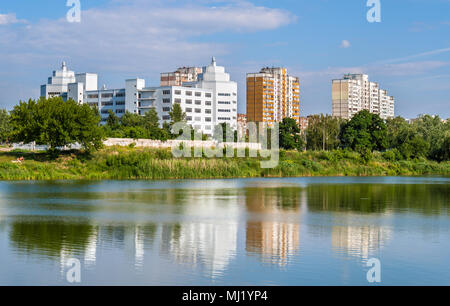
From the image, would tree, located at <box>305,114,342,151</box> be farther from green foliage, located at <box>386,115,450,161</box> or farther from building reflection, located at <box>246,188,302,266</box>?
building reflection, located at <box>246,188,302,266</box>

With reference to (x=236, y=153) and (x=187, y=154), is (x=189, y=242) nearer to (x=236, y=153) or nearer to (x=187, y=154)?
(x=187, y=154)

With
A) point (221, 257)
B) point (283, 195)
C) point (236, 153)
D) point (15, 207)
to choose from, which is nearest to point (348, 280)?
point (221, 257)

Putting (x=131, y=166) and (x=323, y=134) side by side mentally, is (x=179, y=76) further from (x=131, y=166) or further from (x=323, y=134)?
(x=131, y=166)

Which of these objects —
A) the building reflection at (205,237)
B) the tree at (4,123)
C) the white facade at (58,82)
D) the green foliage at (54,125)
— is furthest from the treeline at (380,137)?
the white facade at (58,82)

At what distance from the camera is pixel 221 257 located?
1458 cm

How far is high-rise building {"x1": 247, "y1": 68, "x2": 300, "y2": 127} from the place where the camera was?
165 meters

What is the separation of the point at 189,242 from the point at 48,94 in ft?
439

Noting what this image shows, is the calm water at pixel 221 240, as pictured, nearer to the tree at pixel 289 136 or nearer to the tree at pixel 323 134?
the tree at pixel 289 136

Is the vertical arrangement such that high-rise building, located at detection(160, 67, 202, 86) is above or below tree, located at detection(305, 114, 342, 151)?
above

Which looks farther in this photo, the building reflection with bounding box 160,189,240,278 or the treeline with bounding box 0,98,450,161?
the treeline with bounding box 0,98,450,161

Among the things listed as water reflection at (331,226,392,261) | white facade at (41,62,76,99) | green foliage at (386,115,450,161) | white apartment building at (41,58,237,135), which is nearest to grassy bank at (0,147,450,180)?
green foliage at (386,115,450,161)

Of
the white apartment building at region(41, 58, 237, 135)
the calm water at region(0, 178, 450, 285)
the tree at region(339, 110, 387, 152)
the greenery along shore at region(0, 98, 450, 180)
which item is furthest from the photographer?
the white apartment building at region(41, 58, 237, 135)

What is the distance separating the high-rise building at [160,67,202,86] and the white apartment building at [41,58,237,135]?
21622 millimetres

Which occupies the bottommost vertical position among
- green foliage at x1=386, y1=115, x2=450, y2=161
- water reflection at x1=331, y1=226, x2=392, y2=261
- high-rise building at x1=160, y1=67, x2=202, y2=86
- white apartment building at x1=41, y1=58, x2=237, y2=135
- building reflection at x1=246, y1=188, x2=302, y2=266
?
water reflection at x1=331, y1=226, x2=392, y2=261
